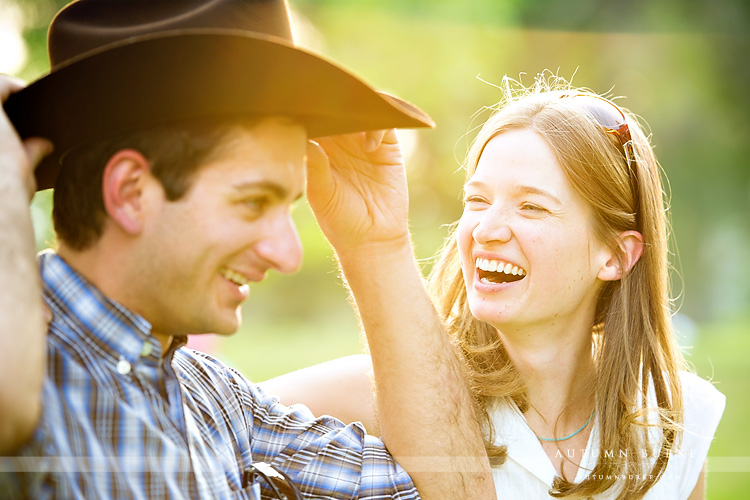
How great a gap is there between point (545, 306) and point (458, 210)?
17.8 metres

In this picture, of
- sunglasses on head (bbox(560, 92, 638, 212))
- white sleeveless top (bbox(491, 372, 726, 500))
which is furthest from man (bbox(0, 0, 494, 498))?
sunglasses on head (bbox(560, 92, 638, 212))

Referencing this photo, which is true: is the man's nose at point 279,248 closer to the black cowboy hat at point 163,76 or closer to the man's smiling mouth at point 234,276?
the man's smiling mouth at point 234,276

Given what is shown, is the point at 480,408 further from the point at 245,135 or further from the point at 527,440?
the point at 245,135

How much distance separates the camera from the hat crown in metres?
1.60

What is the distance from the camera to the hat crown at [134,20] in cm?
160

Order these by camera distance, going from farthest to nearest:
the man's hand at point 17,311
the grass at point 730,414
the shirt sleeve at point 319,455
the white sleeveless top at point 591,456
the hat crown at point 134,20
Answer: the grass at point 730,414 < the white sleeveless top at point 591,456 < the shirt sleeve at point 319,455 < the hat crown at point 134,20 < the man's hand at point 17,311

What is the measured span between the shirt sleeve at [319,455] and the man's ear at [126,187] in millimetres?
719

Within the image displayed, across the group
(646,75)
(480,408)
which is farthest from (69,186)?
(646,75)

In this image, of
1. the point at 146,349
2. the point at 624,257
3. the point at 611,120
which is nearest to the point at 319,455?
the point at 146,349

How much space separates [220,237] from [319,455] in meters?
0.80

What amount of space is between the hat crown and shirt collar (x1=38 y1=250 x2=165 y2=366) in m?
0.43

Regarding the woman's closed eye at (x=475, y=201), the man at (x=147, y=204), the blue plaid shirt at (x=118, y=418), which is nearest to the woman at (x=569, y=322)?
the woman's closed eye at (x=475, y=201)

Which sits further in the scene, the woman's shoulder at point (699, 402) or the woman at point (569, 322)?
the woman's shoulder at point (699, 402)

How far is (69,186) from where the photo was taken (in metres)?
1.62
